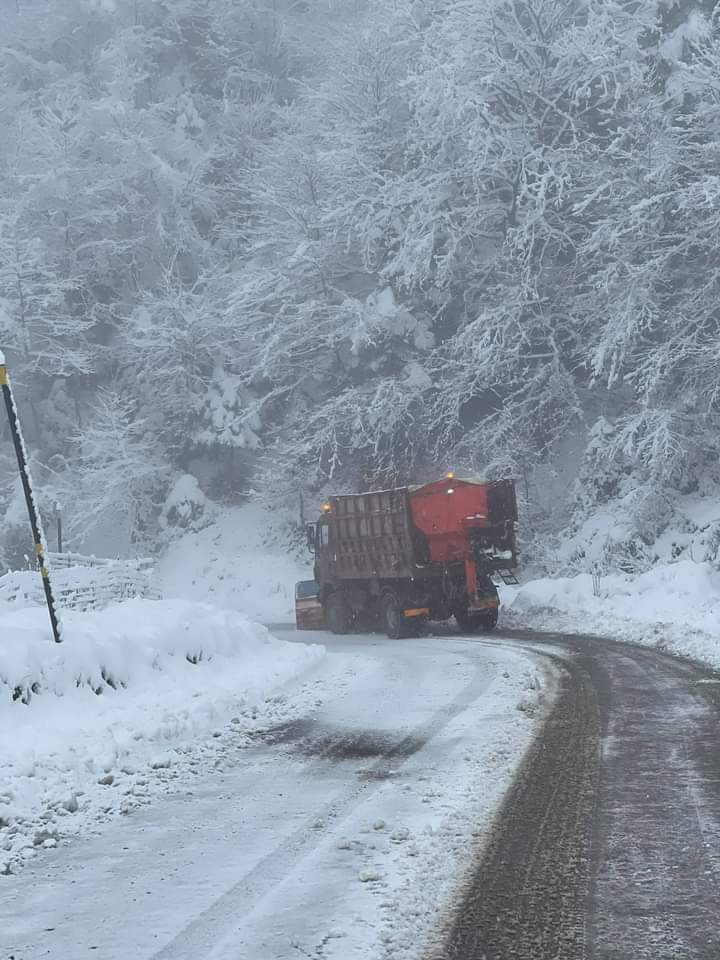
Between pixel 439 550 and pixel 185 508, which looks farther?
pixel 185 508

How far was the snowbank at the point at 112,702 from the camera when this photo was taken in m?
7.16

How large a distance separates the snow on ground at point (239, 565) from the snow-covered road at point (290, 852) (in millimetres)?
26393

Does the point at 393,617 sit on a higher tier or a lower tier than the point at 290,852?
lower

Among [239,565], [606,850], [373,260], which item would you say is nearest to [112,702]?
[606,850]

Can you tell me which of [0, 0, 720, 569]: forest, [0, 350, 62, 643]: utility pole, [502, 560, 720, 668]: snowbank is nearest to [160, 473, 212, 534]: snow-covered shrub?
[0, 0, 720, 569]: forest

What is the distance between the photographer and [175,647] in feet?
43.0

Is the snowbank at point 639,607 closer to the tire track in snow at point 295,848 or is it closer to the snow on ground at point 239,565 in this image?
the tire track in snow at point 295,848

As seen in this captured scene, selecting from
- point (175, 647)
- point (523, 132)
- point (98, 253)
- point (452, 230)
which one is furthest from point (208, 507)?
point (175, 647)

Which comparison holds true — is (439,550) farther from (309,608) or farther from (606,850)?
(606,850)

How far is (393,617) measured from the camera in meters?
22.7

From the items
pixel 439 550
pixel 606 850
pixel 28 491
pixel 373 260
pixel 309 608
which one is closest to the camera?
pixel 606 850

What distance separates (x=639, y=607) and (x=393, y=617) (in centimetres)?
503

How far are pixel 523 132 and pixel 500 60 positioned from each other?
2.02m

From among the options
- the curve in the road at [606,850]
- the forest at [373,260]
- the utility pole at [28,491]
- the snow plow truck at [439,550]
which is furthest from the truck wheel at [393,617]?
the curve in the road at [606,850]
